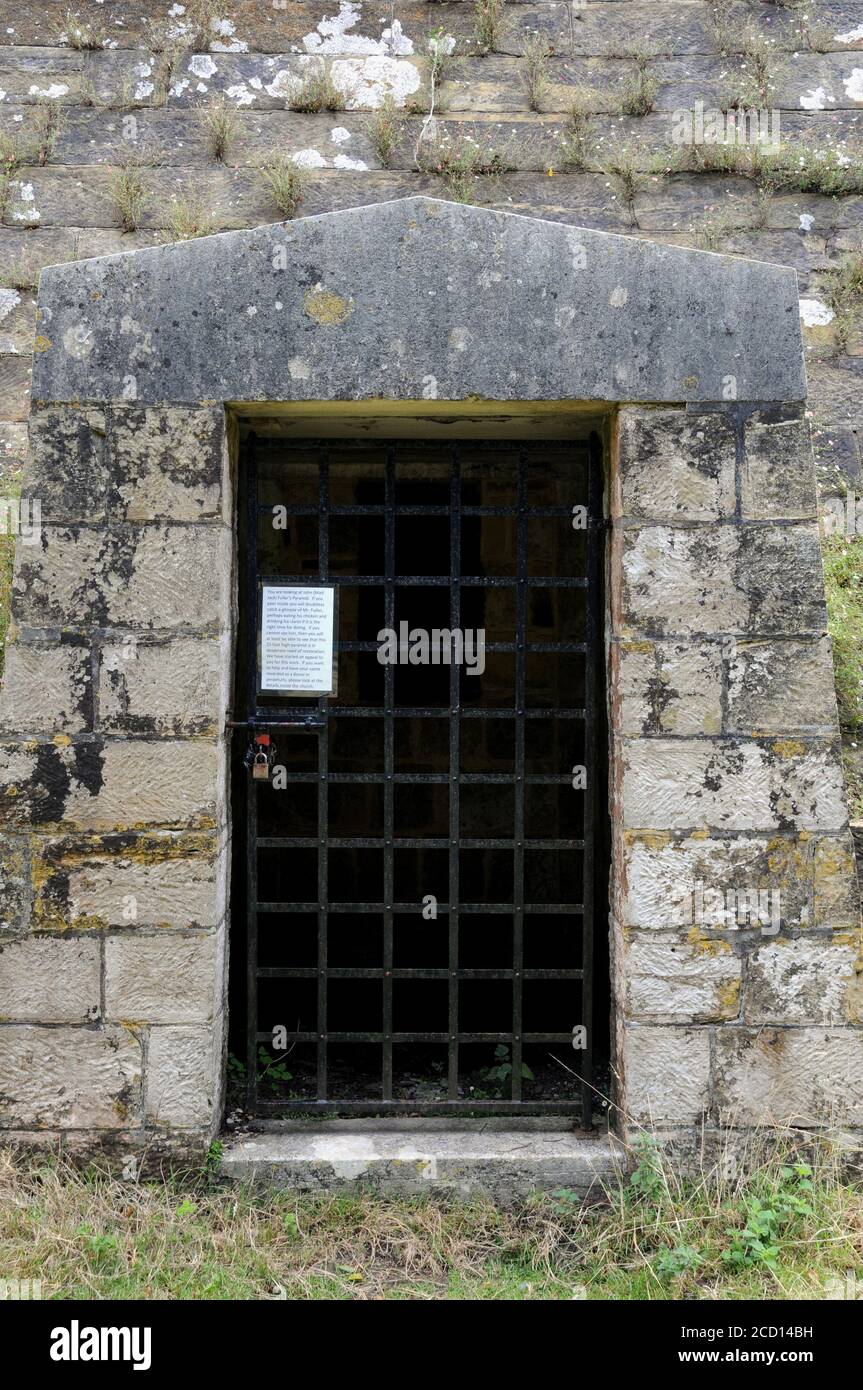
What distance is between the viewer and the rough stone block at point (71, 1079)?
293 cm

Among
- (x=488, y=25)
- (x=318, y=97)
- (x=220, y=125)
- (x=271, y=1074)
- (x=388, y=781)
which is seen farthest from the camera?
(x=488, y=25)

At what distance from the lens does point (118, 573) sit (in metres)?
2.95

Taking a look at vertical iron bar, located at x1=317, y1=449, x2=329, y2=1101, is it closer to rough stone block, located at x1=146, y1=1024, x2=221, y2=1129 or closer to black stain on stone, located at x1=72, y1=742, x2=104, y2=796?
rough stone block, located at x1=146, y1=1024, x2=221, y2=1129

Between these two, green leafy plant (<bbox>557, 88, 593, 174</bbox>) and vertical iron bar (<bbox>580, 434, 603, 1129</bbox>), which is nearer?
vertical iron bar (<bbox>580, 434, 603, 1129</bbox>)

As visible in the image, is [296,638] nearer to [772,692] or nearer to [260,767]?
[260,767]

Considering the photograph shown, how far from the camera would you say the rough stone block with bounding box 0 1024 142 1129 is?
2928mm

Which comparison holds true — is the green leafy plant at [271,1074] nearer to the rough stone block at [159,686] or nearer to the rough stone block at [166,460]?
the rough stone block at [159,686]

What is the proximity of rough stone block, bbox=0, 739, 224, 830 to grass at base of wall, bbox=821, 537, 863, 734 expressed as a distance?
200cm

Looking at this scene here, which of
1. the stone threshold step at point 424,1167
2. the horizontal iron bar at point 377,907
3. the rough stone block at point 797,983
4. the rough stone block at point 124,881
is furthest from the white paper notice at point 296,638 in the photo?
the rough stone block at point 797,983

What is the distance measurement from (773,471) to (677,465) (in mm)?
276

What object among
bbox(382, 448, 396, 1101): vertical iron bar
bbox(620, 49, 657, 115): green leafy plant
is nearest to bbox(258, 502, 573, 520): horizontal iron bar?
bbox(382, 448, 396, 1101): vertical iron bar

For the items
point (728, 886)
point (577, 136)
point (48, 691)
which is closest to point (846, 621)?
point (728, 886)

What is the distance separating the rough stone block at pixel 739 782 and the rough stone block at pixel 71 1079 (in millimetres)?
1616
